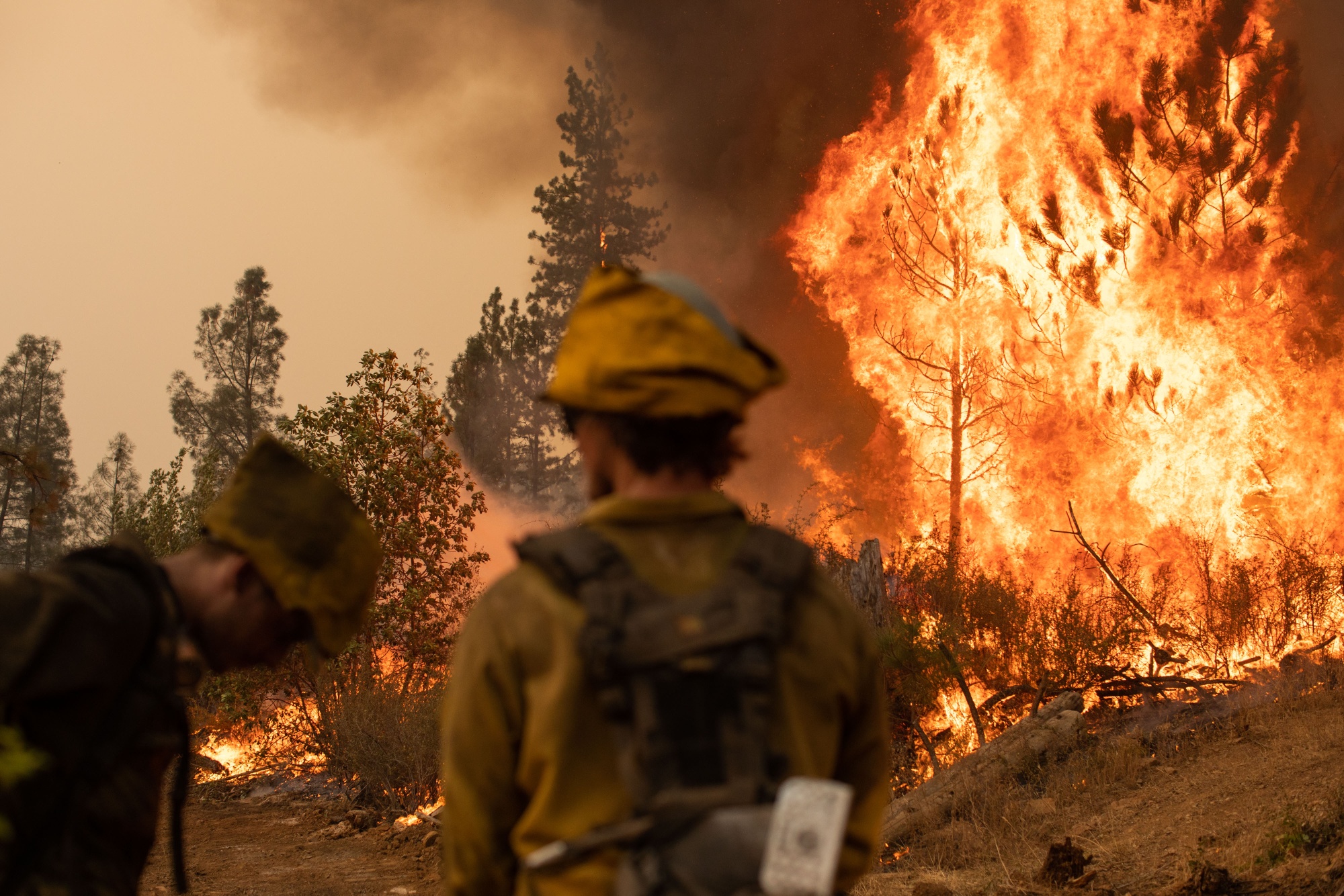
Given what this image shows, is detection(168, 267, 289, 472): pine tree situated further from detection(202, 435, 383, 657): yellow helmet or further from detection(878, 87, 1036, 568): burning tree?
detection(202, 435, 383, 657): yellow helmet

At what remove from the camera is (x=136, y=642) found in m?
1.71

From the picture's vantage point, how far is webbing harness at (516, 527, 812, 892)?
145cm

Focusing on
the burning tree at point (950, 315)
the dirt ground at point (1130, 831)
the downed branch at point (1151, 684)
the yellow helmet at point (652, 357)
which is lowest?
the dirt ground at point (1130, 831)

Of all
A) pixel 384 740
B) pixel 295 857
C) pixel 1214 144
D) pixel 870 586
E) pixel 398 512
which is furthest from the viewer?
pixel 1214 144

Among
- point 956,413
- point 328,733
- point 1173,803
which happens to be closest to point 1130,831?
point 1173,803

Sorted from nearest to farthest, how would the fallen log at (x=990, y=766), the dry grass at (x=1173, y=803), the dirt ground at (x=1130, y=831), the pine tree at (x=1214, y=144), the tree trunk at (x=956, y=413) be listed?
the dirt ground at (x=1130, y=831)
the dry grass at (x=1173, y=803)
the fallen log at (x=990, y=766)
the pine tree at (x=1214, y=144)
the tree trunk at (x=956, y=413)

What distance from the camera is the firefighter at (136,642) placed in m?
1.62

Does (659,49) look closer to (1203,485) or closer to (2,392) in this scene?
(1203,485)

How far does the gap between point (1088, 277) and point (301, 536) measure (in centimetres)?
1916

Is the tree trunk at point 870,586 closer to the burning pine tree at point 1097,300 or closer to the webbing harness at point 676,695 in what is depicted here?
the burning pine tree at point 1097,300

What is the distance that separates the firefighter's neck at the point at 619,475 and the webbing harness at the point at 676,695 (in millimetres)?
187

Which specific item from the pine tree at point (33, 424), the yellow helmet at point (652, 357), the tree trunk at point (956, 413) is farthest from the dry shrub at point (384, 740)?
the pine tree at point (33, 424)

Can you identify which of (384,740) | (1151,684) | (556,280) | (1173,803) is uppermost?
(556,280)

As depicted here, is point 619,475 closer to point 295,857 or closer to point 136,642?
point 136,642
